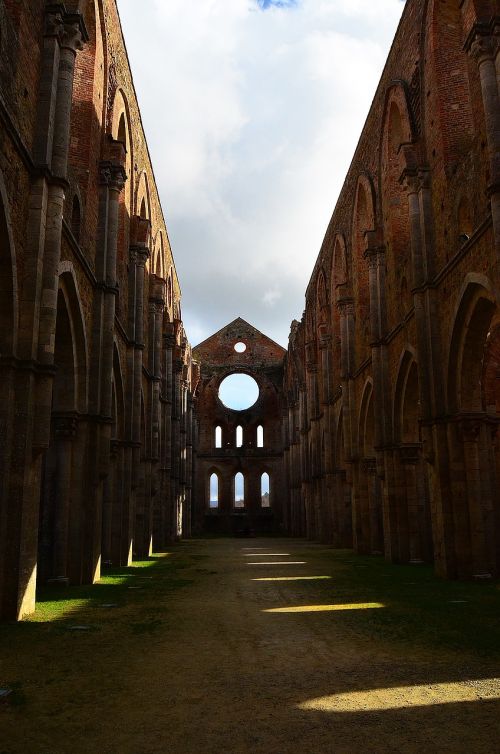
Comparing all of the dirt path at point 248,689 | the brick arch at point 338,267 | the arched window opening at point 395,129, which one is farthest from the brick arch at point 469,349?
the brick arch at point 338,267

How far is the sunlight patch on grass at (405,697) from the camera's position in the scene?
467cm

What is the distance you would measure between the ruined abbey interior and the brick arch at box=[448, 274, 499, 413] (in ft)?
0.13

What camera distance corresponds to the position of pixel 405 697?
16.0 feet

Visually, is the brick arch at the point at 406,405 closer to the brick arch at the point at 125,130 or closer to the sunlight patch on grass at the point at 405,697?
the brick arch at the point at 125,130

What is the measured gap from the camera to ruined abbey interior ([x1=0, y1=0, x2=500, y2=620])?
9.48 m

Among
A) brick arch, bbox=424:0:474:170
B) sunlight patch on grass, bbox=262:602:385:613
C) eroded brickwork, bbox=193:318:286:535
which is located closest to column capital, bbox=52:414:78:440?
sunlight patch on grass, bbox=262:602:385:613

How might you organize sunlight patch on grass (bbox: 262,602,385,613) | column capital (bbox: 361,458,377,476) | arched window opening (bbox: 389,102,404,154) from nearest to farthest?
sunlight patch on grass (bbox: 262,602,385,613) < arched window opening (bbox: 389,102,404,154) < column capital (bbox: 361,458,377,476)

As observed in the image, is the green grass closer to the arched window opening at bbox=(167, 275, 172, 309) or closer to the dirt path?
the dirt path

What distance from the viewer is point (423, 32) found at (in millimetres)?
15672

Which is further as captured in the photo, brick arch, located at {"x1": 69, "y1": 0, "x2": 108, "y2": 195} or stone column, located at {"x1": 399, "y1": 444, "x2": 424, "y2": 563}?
stone column, located at {"x1": 399, "y1": 444, "x2": 424, "y2": 563}

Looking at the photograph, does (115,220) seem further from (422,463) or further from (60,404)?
(422,463)

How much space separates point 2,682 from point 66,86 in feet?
30.2

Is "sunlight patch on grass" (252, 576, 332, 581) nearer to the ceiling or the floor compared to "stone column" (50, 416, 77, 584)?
nearer to the floor

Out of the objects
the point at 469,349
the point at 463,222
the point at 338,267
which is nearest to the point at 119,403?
the point at 469,349
